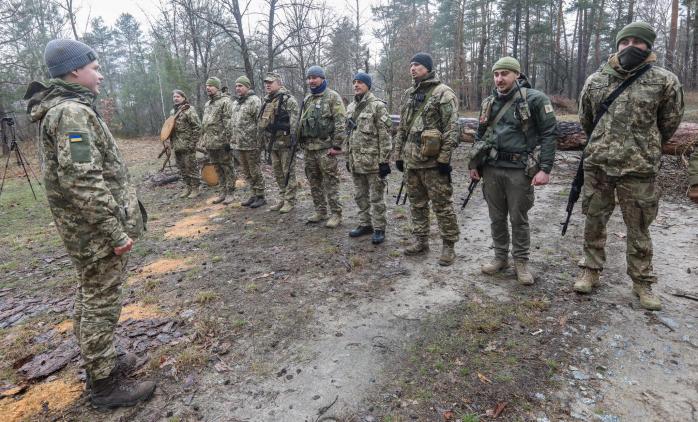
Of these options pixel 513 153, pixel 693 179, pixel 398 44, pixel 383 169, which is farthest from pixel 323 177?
pixel 398 44

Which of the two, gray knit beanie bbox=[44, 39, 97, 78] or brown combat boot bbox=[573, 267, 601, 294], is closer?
gray knit beanie bbox=[44, 39, 97, 78]

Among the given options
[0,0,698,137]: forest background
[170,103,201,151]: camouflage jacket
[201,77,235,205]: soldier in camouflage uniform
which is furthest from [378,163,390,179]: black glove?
[0,0,698,137]: forest background

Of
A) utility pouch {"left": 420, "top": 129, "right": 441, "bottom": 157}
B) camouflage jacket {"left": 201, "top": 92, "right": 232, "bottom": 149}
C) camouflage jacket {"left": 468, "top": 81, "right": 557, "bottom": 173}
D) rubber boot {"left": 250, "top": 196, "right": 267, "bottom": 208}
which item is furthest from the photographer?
camouflage jacket {"left": 201, "top": 92, "right": 232, "bottom": 149}

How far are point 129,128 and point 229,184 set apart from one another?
22.2 metres

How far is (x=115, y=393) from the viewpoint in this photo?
266 centimetres

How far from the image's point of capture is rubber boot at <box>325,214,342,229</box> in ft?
20.5

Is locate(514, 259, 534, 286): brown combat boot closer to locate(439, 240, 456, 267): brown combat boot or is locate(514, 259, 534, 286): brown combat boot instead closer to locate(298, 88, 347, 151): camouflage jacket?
locate(439, 240, 456, 267): brown combat boot

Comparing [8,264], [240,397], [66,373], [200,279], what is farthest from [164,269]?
[240,397]

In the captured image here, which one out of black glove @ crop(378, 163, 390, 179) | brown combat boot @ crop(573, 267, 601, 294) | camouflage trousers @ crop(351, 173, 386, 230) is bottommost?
brown combat boot @ crop(573, 267, 601, 294)

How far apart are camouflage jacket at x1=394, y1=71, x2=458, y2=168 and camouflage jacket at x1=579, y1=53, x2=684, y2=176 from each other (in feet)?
4.55

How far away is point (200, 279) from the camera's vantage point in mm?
4660

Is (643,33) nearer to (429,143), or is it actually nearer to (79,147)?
(429,143)

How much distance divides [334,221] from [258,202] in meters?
2.22

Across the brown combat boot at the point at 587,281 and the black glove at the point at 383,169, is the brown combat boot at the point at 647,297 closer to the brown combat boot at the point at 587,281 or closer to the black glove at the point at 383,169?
the brown combat boot at the point at 587,281
